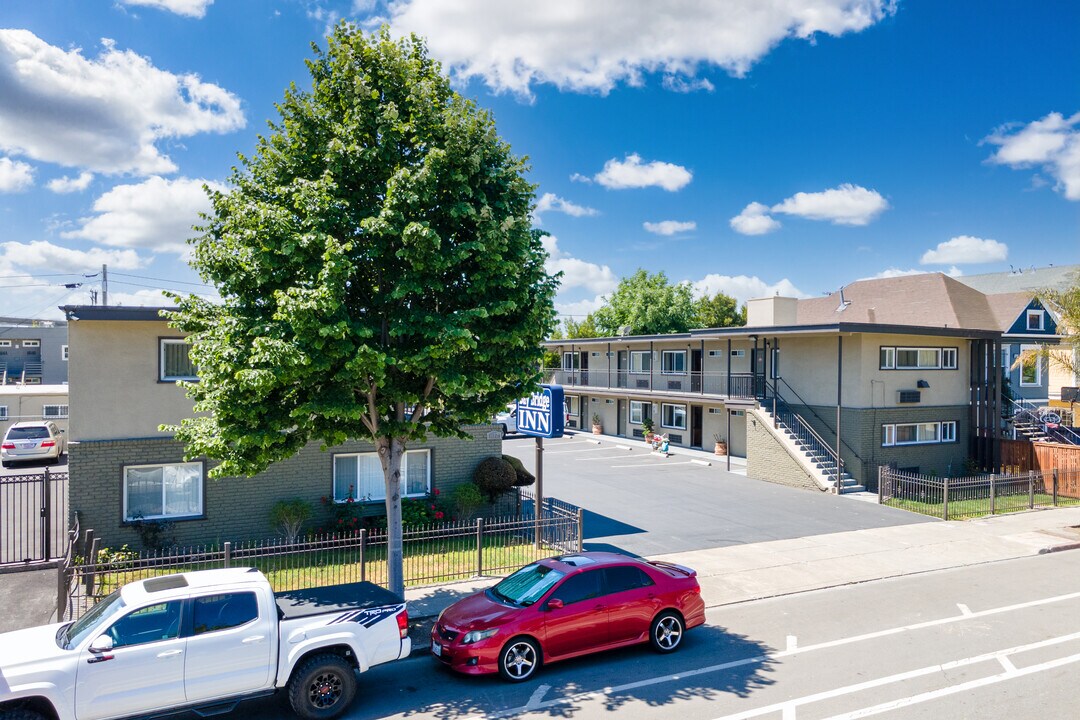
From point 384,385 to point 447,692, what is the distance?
460 centimetres

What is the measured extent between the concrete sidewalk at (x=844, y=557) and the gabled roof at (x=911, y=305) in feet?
58.1

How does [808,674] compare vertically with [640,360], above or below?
below

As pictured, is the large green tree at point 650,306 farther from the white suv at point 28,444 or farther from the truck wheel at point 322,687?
the truck wheel at point 322,687

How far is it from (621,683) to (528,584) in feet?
6.12

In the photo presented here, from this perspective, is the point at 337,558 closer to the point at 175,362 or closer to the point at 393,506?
the point at 393,506

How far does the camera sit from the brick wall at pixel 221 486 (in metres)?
14.8

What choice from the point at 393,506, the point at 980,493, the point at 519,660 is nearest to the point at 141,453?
the point at 393,506

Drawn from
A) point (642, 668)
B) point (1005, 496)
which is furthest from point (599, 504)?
point (1005, 496)

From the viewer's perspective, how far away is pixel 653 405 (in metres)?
38.8

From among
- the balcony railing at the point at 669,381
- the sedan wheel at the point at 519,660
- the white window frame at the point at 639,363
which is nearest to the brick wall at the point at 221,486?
the sedan wheel at the point at 519,660

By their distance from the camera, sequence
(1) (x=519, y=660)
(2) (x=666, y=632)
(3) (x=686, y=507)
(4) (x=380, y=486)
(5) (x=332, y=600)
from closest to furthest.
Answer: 1. (5) (x=332, y=600)
2. (1) (x=519, y=660)
3. (2) (x=666, y=632)
4. (4) (x=380, y=486)
5. (3) (x=686, y=507)

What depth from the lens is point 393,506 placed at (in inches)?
467

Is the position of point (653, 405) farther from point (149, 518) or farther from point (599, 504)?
point (149, 518)

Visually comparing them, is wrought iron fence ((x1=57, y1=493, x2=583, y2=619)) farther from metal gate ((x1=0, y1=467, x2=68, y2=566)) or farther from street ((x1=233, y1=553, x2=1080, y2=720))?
street ((x1=233, y1=553, x2=1080, y2=720))
